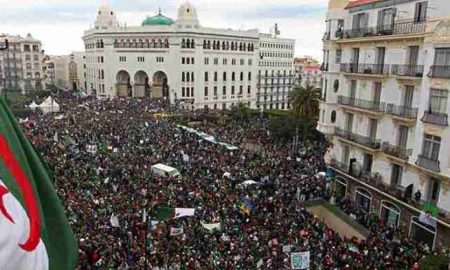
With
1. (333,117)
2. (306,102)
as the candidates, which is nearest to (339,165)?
(333,117)

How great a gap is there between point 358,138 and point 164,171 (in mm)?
11857

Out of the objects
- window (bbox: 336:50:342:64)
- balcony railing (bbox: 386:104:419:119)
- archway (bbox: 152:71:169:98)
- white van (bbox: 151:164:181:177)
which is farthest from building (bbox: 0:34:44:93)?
balcony railing (bbox: 386:104:419:119)

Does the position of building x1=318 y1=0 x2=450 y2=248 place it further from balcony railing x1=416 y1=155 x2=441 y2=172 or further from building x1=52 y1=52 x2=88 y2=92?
building x1=52 y1=52 x2=88 y2=92

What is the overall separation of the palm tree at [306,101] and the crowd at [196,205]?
131 inches

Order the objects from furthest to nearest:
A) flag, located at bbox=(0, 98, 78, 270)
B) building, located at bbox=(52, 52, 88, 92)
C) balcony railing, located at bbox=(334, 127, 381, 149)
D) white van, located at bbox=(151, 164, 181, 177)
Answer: building, located at bbox=(52, 52, 88, 92)
white van, located at bbox=(151, 164, 181, 177)
balcony railing, located at bbox=(334, 127, 381, 149)
flag, located at bbox=(0, 98, 78, 270)

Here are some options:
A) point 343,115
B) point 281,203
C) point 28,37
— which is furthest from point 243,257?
point 28,37

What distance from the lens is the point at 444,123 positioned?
1962 centimetres

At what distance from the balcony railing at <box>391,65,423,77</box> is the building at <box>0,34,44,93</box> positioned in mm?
95946

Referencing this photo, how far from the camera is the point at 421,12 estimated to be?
21500 mm

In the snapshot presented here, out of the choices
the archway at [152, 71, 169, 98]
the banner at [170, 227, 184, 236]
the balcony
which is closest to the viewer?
the banner at [170, 227, 184, 236]

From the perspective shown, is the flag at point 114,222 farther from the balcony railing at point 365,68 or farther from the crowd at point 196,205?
the balcony railing at point 365,68

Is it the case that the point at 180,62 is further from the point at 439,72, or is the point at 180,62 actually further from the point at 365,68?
the point at 439,72

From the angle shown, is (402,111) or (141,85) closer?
(402,111)

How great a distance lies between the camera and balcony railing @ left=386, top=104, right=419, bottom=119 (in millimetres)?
21728
